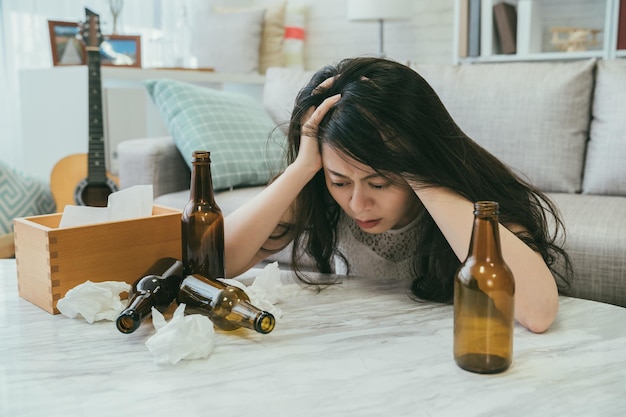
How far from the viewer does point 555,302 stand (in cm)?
93

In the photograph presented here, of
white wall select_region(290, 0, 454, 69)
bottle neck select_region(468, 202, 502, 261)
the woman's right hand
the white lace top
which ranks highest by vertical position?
white wall select_region(290, 0, 454, 69)

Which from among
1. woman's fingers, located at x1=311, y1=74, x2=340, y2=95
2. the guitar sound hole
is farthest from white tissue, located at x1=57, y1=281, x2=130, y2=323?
the guitar sound hole

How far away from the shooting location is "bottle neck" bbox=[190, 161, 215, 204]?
98 cm

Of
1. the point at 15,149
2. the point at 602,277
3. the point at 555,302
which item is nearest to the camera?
the point at 555,302

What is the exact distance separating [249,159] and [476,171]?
1.41m

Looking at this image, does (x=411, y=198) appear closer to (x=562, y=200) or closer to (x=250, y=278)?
(x=250, y=278)

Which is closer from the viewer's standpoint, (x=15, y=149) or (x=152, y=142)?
(x=152, y=142)

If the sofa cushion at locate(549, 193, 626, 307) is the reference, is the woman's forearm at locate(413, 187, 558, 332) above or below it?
above

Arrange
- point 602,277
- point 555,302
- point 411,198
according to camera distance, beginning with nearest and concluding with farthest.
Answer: point 555,302, point 411,198, point 602,277

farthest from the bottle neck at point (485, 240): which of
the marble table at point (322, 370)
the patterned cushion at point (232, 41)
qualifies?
the patterned cushion at point (232, 41)

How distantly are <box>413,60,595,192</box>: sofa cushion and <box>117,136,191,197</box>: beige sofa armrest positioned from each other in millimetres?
1030

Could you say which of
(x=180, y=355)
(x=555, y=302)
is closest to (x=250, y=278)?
(x=180, y=355)

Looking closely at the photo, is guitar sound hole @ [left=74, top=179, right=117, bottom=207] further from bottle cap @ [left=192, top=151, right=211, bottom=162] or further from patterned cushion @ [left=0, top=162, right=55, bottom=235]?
bottle cap @ [left=192, top=151, right=211, bottom=162]

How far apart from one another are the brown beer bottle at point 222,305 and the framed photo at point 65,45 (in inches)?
99.0
